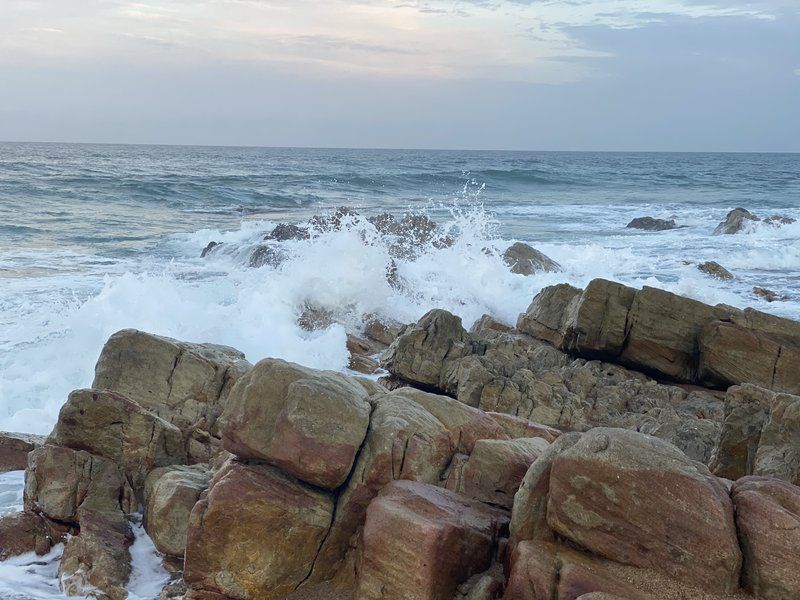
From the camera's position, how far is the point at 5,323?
12.9m

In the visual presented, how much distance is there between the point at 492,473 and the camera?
5645 mm

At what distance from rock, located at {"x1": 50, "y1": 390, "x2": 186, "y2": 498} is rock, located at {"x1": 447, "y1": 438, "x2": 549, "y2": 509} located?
2656 millimetres

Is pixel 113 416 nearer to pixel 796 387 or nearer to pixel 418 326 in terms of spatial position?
pixel 418 326

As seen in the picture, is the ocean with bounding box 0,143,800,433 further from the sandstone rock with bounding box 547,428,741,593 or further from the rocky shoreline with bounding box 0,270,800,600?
the sandstone rock with bounding box 547,428,741,593

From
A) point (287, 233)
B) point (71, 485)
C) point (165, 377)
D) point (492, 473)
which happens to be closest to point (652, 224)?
point (287, 233)

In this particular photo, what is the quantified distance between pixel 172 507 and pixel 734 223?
87.9 ft

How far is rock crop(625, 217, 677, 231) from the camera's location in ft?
97.9

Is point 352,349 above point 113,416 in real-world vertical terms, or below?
below

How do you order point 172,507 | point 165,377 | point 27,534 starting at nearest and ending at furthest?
point 172,507 < point 27,534 < point 165,377

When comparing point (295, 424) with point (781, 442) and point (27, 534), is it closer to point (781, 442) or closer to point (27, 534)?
point (27, 534)

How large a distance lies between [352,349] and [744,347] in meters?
5.51

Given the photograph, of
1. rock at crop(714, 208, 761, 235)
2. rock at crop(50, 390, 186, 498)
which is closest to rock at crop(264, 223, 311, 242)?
rock at crop(50, 390, 186, 498)

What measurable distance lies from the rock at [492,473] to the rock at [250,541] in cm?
105

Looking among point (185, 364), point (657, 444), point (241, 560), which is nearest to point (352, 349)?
point (185, 364)
